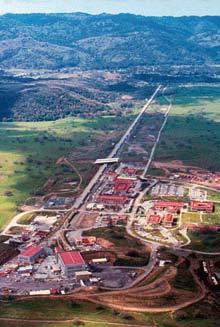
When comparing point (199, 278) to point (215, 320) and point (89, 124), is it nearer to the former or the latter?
point (215, 320)

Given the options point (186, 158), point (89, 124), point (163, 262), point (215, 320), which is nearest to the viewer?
point (215, 320)

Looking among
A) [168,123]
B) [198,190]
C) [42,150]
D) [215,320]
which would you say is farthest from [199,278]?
[168,123]

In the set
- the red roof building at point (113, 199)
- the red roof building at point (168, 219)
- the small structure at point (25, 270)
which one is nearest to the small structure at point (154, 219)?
the red roof building at point (168, 219)

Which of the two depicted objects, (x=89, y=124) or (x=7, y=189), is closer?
(x=7, y=189)

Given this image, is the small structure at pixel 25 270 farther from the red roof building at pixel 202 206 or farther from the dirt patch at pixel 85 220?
the red roof building at pixel 202 206

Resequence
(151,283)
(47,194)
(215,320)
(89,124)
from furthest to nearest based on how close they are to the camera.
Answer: (89,124) < (47,194) < (151,283) < (215,320)

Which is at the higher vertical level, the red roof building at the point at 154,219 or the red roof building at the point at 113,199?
the red roof building at the point at 154,219
